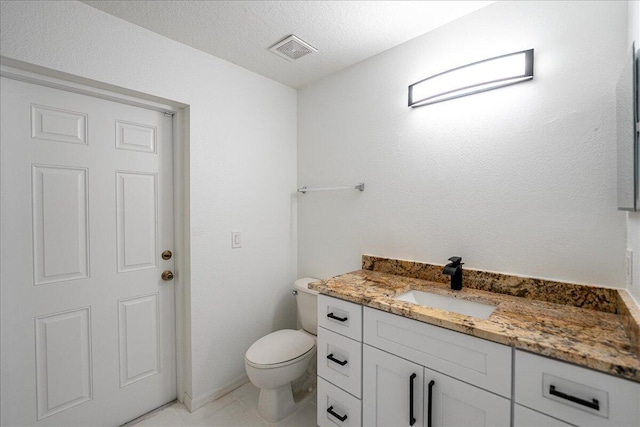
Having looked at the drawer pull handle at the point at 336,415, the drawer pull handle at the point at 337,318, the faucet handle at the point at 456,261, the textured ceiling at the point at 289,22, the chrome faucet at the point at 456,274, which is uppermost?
the textured ceiling at the point at 289,22

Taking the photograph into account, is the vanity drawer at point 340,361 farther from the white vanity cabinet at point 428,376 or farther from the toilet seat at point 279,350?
the toilet seat at point 279,350

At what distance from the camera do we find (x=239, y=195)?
209cm

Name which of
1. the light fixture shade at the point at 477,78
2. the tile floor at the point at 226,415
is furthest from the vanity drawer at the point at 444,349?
the light fixture shade at the point at 477,78

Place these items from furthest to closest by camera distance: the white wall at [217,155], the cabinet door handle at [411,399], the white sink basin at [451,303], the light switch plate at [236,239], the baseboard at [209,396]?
the light switch plate at [236,239] < the baseboard at [209,396] < the white wall at [217,155] < the white sink basin at [451,303] < the cabinet door handle at [411,399]

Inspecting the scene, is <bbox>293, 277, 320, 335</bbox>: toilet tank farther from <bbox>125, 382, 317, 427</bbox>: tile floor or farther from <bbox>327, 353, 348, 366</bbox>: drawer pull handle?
<bbox>327, 353, 348, 366</bbox>: drawer pull handle

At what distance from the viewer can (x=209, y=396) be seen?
191 centimetres

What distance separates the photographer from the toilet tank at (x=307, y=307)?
2.06 metres

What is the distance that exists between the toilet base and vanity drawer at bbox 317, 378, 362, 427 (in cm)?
39

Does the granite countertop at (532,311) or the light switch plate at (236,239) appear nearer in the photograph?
the granite countertop at (532,311)

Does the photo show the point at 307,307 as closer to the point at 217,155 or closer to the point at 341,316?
the point at 341,316

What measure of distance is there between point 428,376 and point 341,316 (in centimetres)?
45

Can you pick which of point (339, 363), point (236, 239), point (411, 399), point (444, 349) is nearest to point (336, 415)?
point (339, 363)

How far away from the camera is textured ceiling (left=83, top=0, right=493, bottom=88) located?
1434 mm

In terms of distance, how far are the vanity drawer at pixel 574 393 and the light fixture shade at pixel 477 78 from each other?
1170mm
